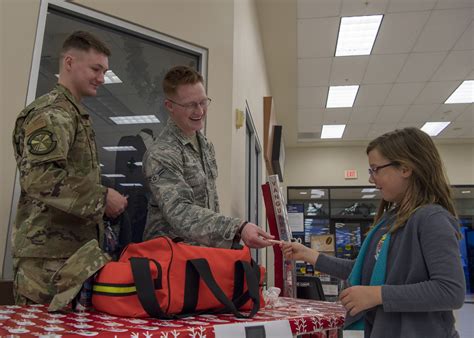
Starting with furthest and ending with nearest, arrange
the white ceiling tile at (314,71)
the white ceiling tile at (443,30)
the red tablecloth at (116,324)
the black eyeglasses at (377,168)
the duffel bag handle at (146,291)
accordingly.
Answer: the white ceiling tile at (314,71) → the white ceiling tile at (443,30) → the black eyeglasses at (377,168) → the duffel bag handle at (146,291) → the red tablecloth at (116,324)

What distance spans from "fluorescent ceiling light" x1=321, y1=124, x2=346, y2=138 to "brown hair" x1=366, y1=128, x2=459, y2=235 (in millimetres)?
7806

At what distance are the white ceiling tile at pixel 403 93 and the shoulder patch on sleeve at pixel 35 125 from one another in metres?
6.50

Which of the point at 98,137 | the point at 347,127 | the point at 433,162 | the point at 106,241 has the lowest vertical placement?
the point at 106,241

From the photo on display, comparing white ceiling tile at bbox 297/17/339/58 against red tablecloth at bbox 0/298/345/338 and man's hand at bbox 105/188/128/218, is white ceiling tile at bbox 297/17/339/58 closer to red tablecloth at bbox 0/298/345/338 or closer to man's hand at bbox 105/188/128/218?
man's hand at bbox 105/188/128/218

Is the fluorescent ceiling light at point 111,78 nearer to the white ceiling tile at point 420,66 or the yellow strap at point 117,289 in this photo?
the yellow strap at point 117,289

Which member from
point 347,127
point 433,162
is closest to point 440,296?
point 433,162

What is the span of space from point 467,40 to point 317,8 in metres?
2.17

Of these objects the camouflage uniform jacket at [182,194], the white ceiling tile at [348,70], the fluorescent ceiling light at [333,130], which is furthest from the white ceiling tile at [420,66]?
the camouflage uniform jacket at [182,194]

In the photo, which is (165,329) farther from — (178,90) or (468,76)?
(468,76)

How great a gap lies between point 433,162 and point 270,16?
4.01 meters

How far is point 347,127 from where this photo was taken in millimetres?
9125

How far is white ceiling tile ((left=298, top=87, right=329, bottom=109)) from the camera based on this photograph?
7100 mm

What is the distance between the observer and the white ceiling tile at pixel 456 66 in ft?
18.8

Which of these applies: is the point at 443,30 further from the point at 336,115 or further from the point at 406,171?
the point at 406,171
